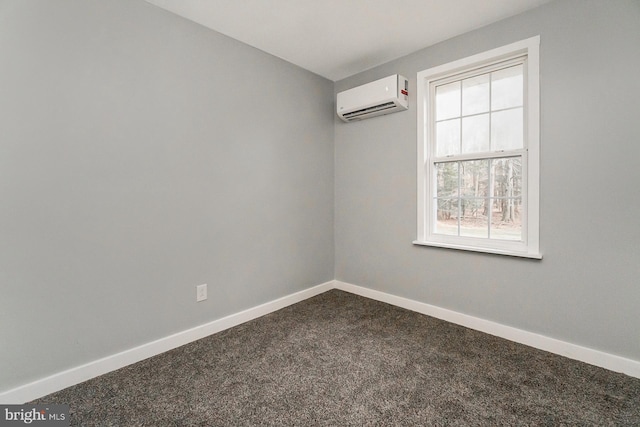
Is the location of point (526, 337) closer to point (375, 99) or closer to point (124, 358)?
point (375, 99)

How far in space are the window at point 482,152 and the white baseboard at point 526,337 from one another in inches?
23.6

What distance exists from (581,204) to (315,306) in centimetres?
230

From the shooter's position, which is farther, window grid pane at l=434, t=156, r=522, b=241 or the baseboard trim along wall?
window grid pane at l=434, t=156, r=522, b=241

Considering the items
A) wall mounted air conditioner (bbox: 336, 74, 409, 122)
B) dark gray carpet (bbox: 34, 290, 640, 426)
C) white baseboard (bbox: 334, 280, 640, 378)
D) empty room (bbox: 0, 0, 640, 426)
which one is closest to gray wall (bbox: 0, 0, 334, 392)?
empty room (bbox: 0, 0, 640, 426)

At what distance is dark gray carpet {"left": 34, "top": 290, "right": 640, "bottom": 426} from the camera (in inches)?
57.7

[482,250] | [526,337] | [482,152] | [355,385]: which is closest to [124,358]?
[355,385]

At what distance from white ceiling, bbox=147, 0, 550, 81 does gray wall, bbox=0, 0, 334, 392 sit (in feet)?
0.59

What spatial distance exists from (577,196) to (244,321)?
2725 millimetres

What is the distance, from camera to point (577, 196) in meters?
1.97

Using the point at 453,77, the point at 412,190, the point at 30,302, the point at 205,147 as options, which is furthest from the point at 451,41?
the point at 30,302

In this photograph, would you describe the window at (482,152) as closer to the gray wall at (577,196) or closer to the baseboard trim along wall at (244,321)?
the gray wall at (577,196)

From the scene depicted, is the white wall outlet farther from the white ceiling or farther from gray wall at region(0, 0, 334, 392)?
the white ceiling

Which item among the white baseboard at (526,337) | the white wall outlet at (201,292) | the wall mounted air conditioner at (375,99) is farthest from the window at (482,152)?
the white wall outlet at (201,292)

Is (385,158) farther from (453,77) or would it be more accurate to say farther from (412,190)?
(453,77)
